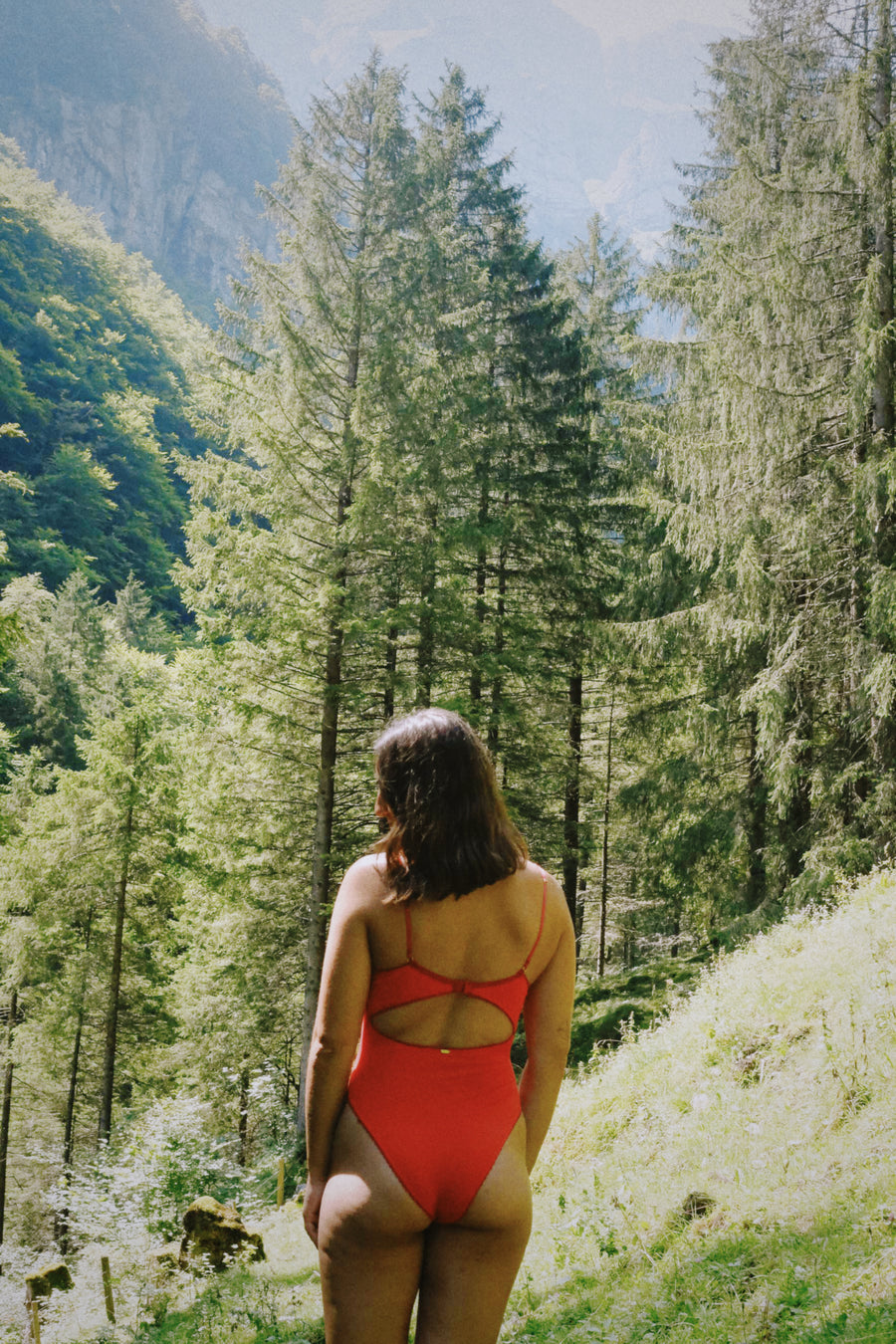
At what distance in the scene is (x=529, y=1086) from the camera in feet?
6.72

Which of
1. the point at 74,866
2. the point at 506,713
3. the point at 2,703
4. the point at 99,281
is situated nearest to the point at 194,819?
the point at 506,713

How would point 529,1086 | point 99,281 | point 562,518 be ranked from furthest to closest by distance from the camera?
point 99,281 → point 562,518 → point 529,1086

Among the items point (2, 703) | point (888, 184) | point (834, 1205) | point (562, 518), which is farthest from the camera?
point (2, 703)

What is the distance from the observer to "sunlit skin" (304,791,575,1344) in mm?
1637

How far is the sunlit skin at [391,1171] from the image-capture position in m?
1.64

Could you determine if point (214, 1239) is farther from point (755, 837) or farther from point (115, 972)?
point (115, 972)

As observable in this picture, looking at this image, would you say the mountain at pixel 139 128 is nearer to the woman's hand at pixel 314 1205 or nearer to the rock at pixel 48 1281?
the rock at pixel 48 1281

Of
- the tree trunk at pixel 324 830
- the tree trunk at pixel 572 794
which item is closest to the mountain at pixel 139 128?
the tree trunk at pixel 572 794

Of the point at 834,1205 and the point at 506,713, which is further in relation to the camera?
the point at 506,713

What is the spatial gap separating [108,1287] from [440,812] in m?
7.90

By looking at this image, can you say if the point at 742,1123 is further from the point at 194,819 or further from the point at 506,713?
the point at 194,819

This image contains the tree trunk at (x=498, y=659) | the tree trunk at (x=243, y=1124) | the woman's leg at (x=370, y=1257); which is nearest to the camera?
the woman's leg at (x=370, y=1257)

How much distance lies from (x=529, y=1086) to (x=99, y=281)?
75.5 metres

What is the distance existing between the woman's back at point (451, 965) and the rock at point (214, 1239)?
261 inches
